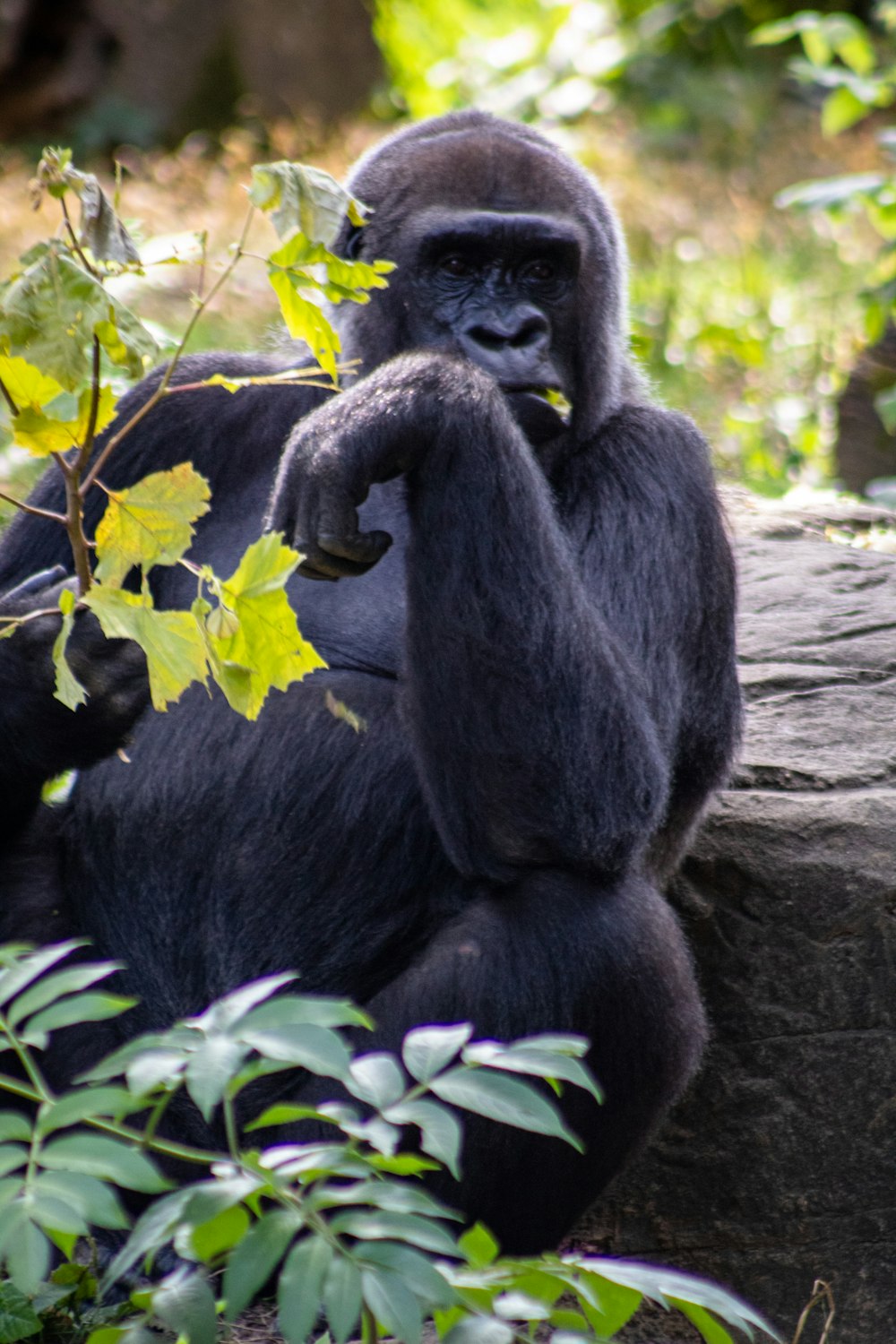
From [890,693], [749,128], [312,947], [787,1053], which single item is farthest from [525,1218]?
[749,128]

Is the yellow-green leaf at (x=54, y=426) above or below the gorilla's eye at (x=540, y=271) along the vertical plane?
below

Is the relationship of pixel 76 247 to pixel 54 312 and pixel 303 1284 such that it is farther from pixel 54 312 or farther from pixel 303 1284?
pixel 303 1284

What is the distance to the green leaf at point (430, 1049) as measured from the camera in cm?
139

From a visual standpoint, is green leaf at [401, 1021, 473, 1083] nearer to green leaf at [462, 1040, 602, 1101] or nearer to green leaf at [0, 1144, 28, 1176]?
green leaf at [462, 1040, 602, 1101]

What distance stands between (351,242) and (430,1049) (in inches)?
64.9

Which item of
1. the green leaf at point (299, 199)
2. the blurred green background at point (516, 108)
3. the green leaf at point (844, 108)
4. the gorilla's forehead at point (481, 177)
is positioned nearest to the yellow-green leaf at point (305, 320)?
the green leaf at point (299, 199)

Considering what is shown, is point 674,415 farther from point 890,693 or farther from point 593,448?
point 890,693

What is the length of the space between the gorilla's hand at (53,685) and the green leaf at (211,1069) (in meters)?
0.96

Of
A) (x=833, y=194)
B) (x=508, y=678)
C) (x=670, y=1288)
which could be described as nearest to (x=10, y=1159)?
(x=670, y=1288)

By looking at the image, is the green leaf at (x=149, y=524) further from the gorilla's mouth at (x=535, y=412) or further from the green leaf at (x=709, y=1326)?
the green leaf at (x=709, y=1326)

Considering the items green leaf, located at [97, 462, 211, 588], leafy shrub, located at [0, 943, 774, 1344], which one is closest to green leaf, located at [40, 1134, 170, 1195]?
leafy shrub, located at [0, 943, 774, 1344]

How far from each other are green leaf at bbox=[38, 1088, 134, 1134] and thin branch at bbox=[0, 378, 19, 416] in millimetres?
853

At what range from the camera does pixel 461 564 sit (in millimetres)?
2105

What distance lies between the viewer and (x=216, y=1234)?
52.6 inches
